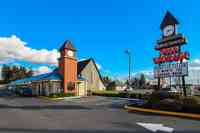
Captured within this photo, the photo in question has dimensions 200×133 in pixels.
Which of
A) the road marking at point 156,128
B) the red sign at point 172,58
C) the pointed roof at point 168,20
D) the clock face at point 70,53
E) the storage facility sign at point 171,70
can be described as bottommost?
the road marking at point 156,128

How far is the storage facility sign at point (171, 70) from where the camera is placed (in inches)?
867

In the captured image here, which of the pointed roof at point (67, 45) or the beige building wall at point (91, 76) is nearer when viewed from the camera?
the pointed roof at point (67, 45)

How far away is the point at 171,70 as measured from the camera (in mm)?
23094

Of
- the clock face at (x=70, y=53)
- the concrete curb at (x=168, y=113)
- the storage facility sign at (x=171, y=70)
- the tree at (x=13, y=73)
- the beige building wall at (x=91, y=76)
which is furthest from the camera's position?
the tree at (x=13, y=73)

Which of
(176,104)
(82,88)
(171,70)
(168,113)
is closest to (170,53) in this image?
(171,70)

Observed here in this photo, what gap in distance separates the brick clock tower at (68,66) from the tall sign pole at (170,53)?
59.7 ft

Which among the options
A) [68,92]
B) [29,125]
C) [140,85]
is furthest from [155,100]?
[140,85]

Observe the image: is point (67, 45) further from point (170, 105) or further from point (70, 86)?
point (170, 105)

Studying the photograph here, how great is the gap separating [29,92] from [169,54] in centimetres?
2968

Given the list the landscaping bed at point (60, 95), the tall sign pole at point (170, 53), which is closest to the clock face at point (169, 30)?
the tall sign pole at point (170, 53)

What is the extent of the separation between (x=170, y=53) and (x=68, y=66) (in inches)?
794

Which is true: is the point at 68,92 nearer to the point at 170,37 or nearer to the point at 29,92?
the point at 29,92

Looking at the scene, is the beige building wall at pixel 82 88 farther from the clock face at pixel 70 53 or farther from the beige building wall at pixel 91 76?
the beige building wall at pixel 91 76

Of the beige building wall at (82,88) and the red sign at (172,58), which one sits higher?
the red sign at (172,58)
